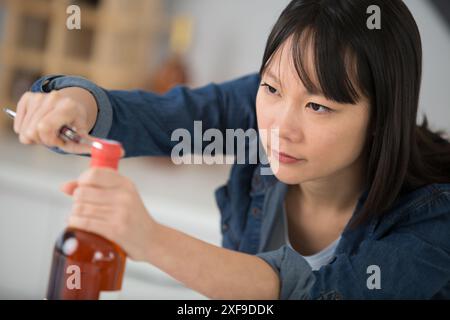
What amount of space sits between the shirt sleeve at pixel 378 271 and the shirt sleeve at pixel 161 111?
0.26 m

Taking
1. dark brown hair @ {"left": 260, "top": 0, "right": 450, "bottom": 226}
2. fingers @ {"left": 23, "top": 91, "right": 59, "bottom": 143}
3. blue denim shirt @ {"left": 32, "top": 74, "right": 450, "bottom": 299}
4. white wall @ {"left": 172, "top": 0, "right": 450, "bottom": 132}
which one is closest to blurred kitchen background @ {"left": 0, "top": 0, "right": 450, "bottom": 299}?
white wall @ {"left": 172, "top": 0, "right": 450, "bottom": 132}

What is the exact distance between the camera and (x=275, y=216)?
838 mm

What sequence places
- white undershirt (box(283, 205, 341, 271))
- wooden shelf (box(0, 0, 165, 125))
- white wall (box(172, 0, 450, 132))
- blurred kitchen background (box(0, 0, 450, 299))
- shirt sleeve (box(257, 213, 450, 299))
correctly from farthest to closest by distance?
wooden shelf (box(0, 0, 165, 125)), white wall (box(172, 0, 450, 132)), blurred kitchen background (box(0, 0, 450, 299)), white undershirt (box(283, 205, 341, 271)), shirt sleeve (box(257, 213, 450, 299))

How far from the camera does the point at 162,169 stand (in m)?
1.84

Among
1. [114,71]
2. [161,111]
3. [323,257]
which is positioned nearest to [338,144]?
[323,257]

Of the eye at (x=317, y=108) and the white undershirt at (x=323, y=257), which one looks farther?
the white undershirt at (x=323, y=257)

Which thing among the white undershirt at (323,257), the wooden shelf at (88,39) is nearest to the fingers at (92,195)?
the white undershirt at (323,257)

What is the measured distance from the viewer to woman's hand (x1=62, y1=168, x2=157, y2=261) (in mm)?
444

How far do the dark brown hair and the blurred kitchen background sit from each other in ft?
2.51

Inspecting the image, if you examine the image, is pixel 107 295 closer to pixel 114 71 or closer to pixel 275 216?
pixel 275 216

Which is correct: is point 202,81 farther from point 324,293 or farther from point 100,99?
point 324,293

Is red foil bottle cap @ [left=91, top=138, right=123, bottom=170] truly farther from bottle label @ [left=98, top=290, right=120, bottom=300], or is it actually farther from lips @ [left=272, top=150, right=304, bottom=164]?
lips @ [left=272, top=150, right=304, bottom=164]

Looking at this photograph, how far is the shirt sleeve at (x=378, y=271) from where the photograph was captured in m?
0.62

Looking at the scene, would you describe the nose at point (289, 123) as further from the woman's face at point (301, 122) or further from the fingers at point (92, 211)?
the fingers at point (92, 211)
